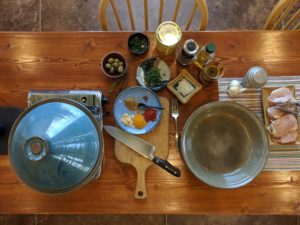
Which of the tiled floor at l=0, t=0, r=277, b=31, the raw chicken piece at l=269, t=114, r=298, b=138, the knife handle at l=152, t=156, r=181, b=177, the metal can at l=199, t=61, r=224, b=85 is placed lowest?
the knife handle at l=152, t=156, r=181, b=177

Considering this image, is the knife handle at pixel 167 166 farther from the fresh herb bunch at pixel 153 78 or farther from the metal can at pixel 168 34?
the metal can at pixel 168 34

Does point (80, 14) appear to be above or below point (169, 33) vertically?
above

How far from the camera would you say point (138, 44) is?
1.10 m

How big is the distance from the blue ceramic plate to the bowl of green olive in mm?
76

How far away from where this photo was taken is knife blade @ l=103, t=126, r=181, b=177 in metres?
0.98

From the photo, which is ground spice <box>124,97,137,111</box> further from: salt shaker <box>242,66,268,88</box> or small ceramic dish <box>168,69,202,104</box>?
salt shaker <box>242,66,268,88</box>

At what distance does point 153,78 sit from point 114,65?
0.15 metres

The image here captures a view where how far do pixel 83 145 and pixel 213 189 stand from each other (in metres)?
0.53

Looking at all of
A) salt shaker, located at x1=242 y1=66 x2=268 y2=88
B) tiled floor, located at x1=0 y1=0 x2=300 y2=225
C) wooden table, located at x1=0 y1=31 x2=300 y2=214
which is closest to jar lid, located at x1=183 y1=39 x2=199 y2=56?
wooden table, located at x1=0 y1=31 x2=300 y2=214

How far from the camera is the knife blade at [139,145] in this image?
3.21 feet


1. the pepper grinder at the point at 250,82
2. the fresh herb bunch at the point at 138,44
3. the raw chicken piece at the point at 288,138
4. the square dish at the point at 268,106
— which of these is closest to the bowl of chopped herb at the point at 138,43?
the fresh herb bunch at the point at 138,44

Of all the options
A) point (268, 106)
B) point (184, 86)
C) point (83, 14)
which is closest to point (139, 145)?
point (184, 86)

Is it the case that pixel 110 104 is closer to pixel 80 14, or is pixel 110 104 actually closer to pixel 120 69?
pixel 120 69

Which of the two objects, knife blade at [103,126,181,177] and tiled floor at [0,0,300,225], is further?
tiled floor at [0,0,300,225]
